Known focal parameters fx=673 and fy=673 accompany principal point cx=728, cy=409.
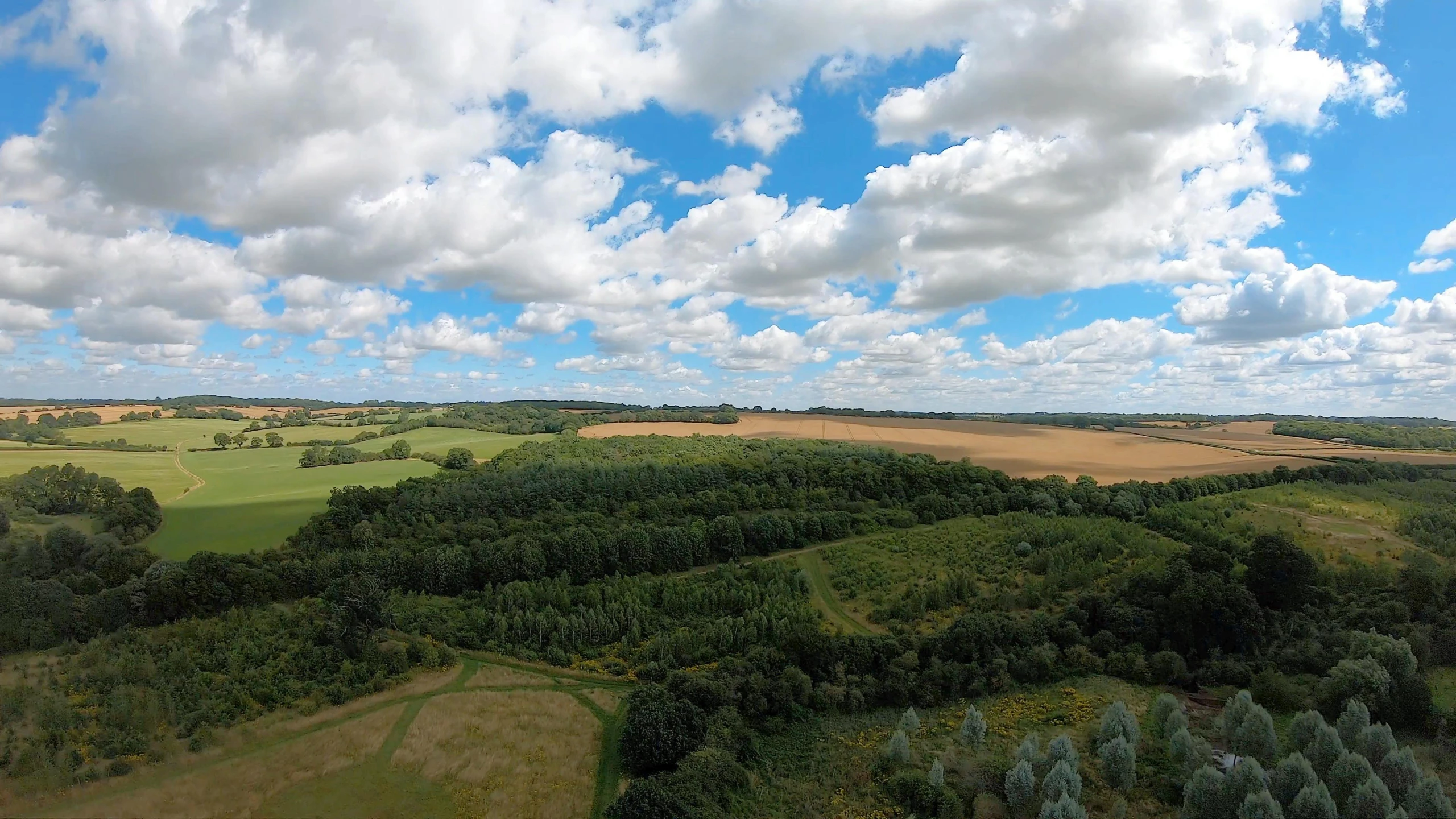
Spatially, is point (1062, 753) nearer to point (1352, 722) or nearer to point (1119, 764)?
point (1119, 764)

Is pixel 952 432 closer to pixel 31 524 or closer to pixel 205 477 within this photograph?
pixel 205 477

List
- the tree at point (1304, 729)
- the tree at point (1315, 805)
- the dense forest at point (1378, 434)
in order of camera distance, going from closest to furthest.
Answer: the tree at point (1315, 805) → the tree at point (1304, 729) → the dense forest at point (1378, 434)

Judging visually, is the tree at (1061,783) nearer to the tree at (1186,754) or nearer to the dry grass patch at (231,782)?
the tree at (1186,754)

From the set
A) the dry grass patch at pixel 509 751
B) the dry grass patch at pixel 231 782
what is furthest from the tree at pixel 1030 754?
the dry grass patch at pixel 231 782

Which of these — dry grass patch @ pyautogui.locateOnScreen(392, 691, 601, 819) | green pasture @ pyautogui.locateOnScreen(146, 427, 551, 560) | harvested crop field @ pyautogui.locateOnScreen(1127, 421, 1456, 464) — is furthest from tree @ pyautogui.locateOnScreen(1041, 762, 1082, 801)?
harvested crop field @ pyautogui.locateOnScreen(1127, 421, 1456, 464)

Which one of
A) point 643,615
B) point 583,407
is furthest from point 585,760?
point 583,407

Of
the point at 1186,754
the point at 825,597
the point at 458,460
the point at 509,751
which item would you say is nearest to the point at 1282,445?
the point at 825,597
